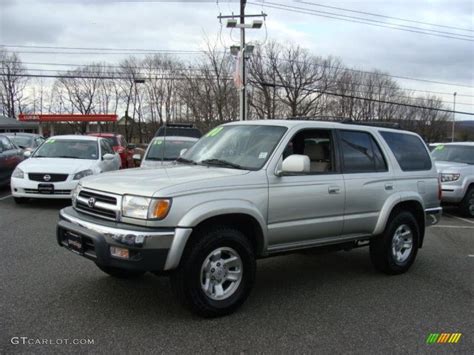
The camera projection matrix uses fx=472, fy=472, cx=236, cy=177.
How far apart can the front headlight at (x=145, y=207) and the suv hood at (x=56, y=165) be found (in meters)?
6.57

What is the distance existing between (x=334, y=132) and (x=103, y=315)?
3142mm

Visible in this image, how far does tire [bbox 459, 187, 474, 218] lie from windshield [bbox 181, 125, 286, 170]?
790cm

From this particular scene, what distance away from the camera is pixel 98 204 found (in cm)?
428

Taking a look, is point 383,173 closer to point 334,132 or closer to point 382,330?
point 334,132

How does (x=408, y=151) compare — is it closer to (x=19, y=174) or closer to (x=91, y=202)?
(x=91, y=202)

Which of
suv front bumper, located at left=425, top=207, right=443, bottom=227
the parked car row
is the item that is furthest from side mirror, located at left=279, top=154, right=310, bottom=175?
the parked car row

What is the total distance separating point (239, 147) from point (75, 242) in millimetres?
1918

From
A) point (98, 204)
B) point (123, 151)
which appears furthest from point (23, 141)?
point (98, 204)

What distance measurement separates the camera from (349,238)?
5383mm

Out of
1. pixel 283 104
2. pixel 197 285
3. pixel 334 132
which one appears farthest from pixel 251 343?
pixel 283 104

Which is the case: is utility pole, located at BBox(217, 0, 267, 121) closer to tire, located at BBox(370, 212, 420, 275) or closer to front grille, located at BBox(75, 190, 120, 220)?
tire, located at BBox(370, 212, 420, 275)

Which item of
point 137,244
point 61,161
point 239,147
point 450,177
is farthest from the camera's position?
point 450,177

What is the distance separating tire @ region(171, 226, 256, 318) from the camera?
4.07 meters

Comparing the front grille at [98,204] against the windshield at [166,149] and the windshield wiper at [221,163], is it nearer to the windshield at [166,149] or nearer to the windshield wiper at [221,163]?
the windshield wiper at [221,163]
